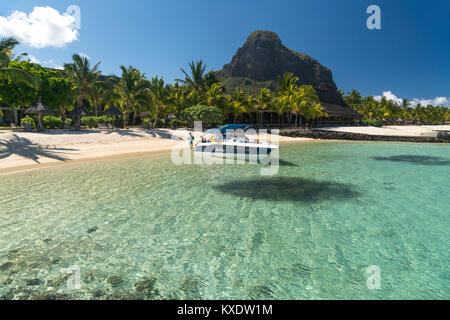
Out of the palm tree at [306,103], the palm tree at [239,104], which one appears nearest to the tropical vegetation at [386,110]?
the palm tree at [306,103]

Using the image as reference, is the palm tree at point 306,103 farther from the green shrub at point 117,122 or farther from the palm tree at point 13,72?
the palm tree at point 13,72

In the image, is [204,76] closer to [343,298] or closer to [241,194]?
[241,194]

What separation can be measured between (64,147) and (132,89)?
1460 cm

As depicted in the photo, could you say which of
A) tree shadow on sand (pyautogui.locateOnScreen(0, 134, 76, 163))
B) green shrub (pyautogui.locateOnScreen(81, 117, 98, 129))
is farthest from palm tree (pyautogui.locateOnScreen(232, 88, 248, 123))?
tree shadow on sand (pyautogui.locateOnScreen(0, 134, 76, 163))

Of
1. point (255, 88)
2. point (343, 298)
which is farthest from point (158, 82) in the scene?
point (255, 88)

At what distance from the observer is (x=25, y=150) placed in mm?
17266

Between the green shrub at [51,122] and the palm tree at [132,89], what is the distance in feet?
27.4

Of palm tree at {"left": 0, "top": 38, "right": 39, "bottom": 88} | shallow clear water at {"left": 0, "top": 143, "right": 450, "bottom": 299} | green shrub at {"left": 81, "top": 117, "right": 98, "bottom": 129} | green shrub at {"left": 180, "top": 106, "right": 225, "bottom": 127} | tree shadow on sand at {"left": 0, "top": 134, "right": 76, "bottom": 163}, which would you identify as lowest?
shallow clear water at {"left": 0, "top": 143, "right": 450, "bottom": 299}

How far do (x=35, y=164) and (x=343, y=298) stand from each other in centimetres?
1735

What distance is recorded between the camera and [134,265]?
15.2 ft

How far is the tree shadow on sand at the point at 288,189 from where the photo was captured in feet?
30.0

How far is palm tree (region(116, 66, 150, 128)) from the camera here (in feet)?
104

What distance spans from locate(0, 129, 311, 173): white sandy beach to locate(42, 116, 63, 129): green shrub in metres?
4.48

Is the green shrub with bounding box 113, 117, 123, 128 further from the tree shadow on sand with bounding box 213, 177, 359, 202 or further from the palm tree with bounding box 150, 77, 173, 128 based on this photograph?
the tree shadow on sand with bounding box 213, 177, 359, 202
